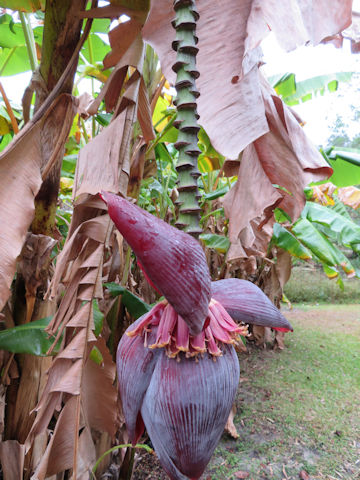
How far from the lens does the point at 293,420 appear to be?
1.30m

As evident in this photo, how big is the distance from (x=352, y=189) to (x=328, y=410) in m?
1.52

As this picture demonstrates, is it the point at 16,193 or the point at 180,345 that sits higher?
the point at 16,193

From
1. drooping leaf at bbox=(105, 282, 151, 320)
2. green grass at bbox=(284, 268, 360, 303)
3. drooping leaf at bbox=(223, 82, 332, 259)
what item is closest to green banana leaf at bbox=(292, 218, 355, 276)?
drooping leaf at bbox=(105, 282, 151, 320)

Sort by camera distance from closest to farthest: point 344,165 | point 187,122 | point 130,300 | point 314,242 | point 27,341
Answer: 1. point 187,122
2. point 27,341
3. point 130,300
4. point 344,165
5. point 314,242

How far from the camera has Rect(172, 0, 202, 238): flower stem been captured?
0.49ft

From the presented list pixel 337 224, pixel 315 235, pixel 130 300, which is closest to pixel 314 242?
pixel 315 235

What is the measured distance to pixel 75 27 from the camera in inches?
14.4

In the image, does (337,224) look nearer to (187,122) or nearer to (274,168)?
(274,168)

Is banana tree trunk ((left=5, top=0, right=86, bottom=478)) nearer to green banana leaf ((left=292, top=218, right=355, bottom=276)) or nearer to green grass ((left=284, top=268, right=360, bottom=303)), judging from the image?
green banana leaf ((left=292, top=218, right=355, bottom=276))

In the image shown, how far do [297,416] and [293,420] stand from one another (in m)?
0.04

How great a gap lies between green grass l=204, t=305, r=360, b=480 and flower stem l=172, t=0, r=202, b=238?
1089mm

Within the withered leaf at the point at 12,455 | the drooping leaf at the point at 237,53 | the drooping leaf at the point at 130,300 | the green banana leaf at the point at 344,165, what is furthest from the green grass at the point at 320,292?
the drooping leaf at the point at 237,53

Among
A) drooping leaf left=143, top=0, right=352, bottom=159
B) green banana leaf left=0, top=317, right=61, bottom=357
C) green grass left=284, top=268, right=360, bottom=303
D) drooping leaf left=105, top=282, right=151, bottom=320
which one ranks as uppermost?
drooping leaf left=143, top=0, right=352, bottom=159

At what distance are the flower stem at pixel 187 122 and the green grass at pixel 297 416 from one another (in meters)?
1.09
